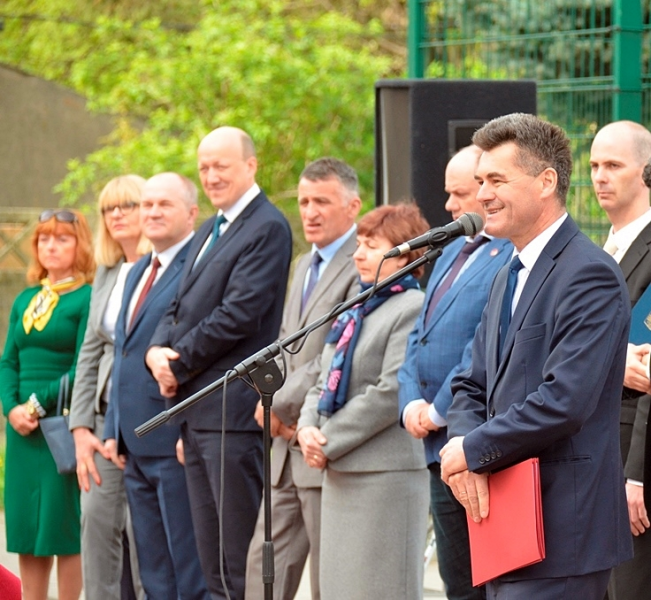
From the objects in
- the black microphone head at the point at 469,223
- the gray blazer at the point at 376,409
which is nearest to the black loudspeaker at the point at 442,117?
the gray blazer at the point at 376,409

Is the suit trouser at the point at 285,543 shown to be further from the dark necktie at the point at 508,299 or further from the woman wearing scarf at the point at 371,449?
the dark necktie at the point at 508,299

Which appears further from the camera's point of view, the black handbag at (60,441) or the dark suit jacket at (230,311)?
the black handbag at (60,441)

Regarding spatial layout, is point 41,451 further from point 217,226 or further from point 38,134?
point 38,134

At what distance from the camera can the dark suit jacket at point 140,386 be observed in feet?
18.6

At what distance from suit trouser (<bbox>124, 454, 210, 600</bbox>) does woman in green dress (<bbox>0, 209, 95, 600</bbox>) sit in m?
0.55

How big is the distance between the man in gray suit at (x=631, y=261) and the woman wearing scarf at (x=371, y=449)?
829mm

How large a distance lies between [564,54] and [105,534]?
4015 millimetres

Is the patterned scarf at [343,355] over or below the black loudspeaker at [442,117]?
below

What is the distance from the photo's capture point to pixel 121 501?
19.5 ft

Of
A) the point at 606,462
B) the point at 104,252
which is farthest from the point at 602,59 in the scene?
the point at 606,462

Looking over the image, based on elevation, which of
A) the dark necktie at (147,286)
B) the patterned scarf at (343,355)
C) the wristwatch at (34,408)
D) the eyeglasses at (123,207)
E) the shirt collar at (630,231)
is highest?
the eyeglasses at (123,207)

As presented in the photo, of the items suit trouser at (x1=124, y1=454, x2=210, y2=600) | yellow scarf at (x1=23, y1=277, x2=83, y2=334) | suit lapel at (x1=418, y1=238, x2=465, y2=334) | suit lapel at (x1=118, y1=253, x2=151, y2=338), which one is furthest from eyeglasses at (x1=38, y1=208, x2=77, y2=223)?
suit lapel at (x1=418, y1=238, x2=465, y2=334)

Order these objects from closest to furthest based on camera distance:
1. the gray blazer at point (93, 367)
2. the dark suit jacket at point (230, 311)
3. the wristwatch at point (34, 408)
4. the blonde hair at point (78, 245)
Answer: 1. the dark suit jacket at point (230, 311)
2. the gray blazer at point (93, 367)
3. the wristwatch at point (34, 408)
4. the blonde hair at point (78, 245)

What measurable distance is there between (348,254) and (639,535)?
1.87 metres
